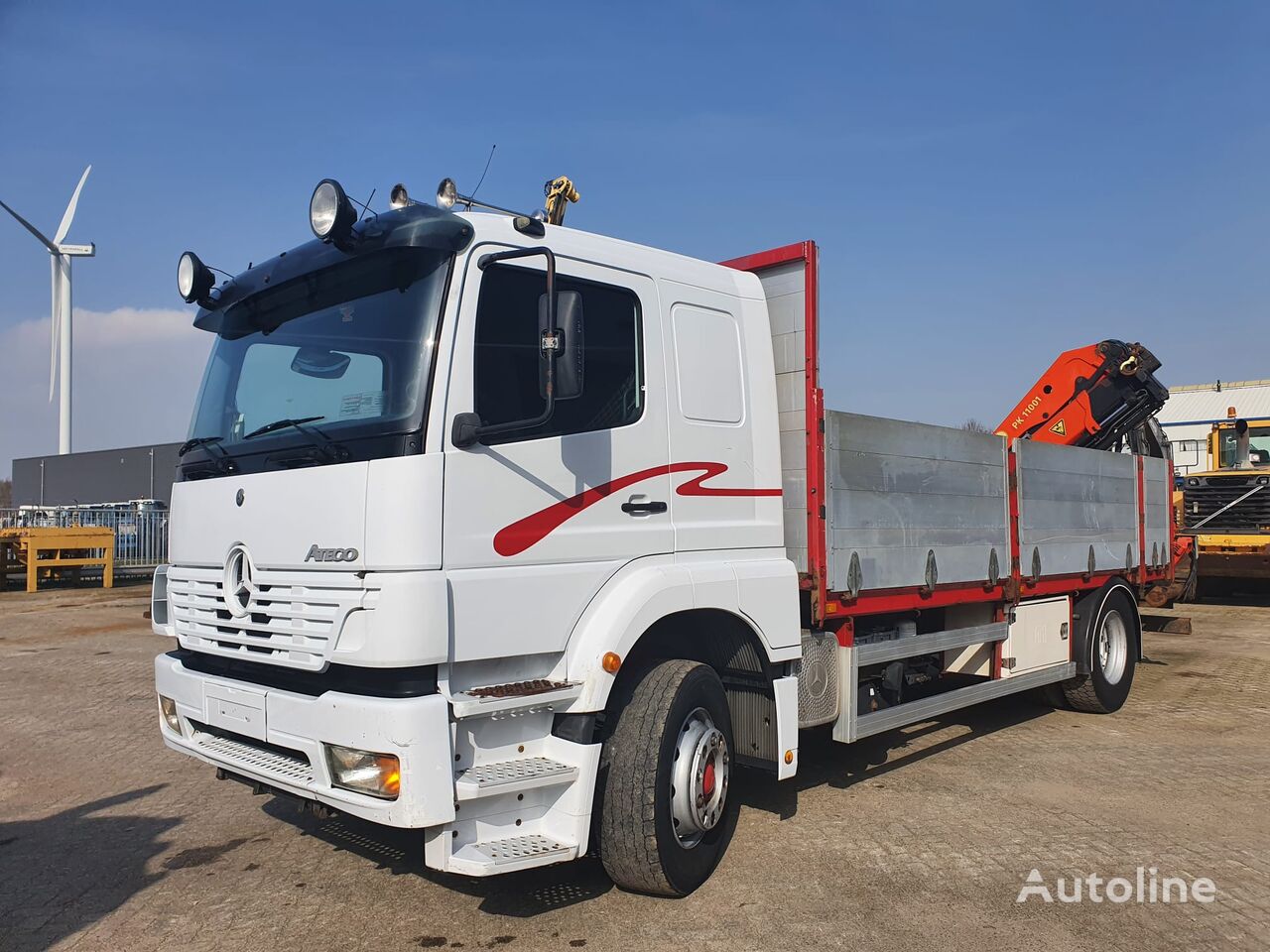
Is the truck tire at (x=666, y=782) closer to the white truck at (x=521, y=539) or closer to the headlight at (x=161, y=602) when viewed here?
the white truck at (x=521, y=539)

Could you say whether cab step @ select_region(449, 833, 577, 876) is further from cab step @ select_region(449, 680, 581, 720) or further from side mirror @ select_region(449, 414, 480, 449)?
side mirror @ select_region(449, 414, 480, 449)

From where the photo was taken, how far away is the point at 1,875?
463 centimetres

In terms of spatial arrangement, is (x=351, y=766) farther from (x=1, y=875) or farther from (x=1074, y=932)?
(x=1074, y=932)

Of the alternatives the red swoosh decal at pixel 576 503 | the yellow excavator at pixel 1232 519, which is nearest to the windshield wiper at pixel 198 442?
the red swoosh decal at pixel 576 503

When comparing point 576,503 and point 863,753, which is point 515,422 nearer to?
point 576,503

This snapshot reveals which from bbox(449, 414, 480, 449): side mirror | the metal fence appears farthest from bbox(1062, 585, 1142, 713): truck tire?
the metal fence

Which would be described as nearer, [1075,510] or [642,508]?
[642,508]

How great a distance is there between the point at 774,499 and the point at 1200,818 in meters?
3.04

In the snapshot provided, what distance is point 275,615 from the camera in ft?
12.4

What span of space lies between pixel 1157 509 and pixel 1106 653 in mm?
1763

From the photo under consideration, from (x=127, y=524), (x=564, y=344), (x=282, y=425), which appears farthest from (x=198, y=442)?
(x=127, y=524)

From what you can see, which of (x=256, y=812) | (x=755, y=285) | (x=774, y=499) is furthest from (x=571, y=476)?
(x=256, y=812)

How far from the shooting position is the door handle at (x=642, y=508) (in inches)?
165

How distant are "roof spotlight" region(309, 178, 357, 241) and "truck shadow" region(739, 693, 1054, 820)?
3.63 meters
